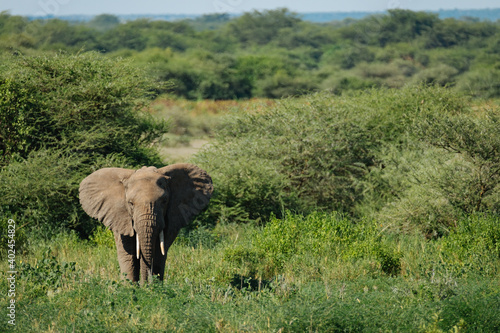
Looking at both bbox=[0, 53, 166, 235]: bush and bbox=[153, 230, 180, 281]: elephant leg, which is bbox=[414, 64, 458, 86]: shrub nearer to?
bbox=[0, 53, 166, 235]: bush

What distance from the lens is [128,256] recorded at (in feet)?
24.3

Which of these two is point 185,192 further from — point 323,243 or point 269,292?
point 323,243

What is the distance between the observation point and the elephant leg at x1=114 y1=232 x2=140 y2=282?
7.38 meters

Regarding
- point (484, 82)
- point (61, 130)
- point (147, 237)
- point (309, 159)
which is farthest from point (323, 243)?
point (484, 82)

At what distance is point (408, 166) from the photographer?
1261 cm

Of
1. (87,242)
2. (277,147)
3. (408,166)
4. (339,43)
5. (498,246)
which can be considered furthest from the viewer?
(339,43)

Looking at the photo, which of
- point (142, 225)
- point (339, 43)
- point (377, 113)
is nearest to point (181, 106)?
point (377, 113)

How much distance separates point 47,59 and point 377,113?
309 inches

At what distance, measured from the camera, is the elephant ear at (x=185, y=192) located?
7.45m

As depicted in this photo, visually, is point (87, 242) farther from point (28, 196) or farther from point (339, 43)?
point (339, 43)

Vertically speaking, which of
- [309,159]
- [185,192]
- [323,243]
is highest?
[185,192]

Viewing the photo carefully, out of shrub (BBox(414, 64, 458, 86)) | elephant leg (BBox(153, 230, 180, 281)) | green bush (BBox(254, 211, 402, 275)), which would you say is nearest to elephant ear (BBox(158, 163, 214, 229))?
elephant leg (BBox(153, 230, 180, 281))

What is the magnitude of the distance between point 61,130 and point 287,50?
67919 millimetres

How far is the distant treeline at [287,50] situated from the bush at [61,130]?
17410mm
